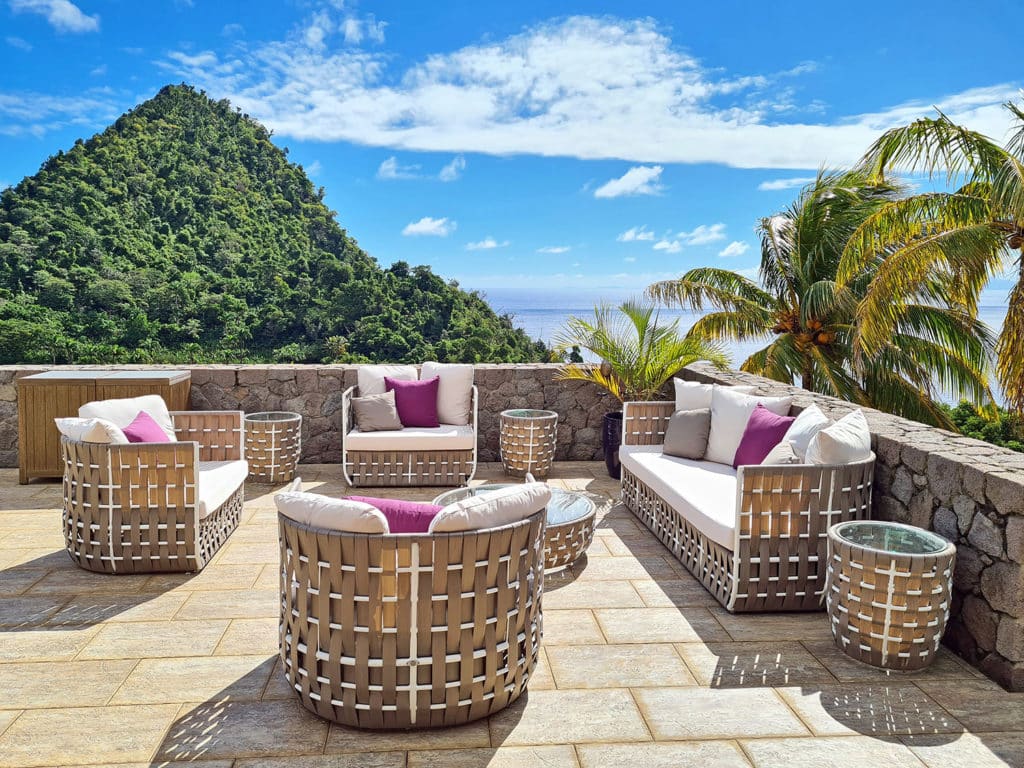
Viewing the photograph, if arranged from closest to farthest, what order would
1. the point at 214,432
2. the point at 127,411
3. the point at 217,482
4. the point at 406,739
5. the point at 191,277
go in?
the point at 406,739
the point at 217,482
the point at 127,411
the point at 214,432
the point at 191,277

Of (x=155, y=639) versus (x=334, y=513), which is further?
(x=155, y=639)

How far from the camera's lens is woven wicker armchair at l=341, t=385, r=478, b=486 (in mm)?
5879

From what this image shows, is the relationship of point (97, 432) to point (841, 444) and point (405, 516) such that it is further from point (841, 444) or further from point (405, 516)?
point (841, 444)

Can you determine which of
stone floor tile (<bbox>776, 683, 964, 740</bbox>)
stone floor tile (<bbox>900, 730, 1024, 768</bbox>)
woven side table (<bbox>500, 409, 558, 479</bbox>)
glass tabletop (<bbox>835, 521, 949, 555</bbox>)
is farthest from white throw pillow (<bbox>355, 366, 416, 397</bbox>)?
stone floor tile (<bbox>900, 730, 1024, 768</bbox>)

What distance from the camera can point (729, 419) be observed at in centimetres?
480

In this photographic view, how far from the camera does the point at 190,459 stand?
3885mm

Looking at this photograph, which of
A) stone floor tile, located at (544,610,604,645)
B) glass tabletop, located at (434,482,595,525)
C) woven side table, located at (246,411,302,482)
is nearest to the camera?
stone floor tile, located at (544,610,604,645)

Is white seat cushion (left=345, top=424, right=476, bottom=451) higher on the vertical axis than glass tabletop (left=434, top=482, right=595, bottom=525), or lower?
higher

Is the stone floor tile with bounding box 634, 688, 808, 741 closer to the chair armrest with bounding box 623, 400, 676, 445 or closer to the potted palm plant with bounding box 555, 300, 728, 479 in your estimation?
the chair armrest with bounding box 623, 400, 676, 445

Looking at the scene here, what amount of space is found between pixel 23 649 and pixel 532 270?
53.6m

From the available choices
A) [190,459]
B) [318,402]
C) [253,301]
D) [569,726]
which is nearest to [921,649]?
[569,726]

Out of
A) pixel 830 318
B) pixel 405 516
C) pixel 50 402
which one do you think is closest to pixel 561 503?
pixel 405 516

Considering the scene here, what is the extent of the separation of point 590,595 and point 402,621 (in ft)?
5.17

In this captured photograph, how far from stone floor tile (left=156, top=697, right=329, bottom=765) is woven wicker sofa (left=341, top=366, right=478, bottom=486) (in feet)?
10.5
